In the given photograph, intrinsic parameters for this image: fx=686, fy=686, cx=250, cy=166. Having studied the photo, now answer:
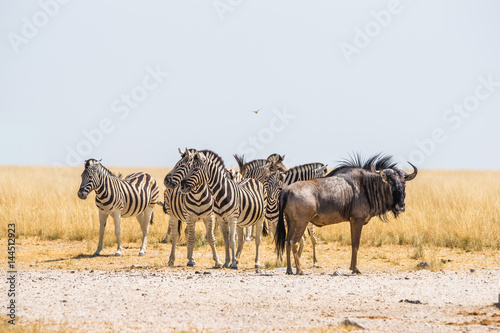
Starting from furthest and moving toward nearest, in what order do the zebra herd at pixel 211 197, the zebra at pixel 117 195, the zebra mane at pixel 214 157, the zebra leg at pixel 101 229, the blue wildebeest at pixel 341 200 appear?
1. the zebra leg at pixel 101 229
2. the zebra at pixel 117 195
3. the zebra mane at pixel 214 157
4. the zebra herd at pixel 211 197
5. the blue wildebeest at pixel 341 200

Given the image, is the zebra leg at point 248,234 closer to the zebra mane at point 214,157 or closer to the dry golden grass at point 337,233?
the dry golden grass at point 337,233

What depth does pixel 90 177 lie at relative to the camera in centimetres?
1388

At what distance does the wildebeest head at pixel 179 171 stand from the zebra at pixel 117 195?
3.00 meters

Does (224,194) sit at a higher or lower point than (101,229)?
higher

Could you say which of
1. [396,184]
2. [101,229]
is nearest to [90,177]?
[101,229]

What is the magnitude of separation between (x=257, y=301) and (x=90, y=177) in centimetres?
628

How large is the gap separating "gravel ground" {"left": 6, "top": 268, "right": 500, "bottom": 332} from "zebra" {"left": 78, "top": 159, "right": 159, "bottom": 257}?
3.37 m

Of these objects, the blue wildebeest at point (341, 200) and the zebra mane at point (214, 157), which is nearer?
the blue wildebeest at point (341, 200)

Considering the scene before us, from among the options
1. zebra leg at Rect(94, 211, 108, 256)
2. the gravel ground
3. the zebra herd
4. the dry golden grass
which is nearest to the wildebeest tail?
the zebra herd

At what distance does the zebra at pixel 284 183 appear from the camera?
1288cm

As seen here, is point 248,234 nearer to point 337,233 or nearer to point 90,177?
point 337,233

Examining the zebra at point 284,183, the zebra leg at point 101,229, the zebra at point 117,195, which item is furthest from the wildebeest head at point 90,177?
the zebra at point 284,183

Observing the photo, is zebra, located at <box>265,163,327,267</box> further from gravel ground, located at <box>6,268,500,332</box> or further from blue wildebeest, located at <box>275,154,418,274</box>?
gravel ground, located at <box>6,268,500,332</box>

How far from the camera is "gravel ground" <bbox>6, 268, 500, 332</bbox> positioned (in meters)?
7.67
